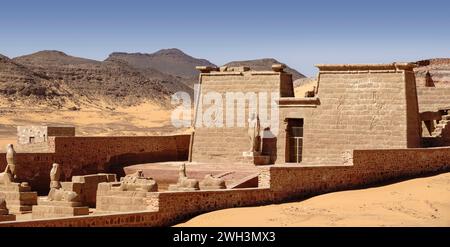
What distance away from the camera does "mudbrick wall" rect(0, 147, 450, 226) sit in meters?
22.2

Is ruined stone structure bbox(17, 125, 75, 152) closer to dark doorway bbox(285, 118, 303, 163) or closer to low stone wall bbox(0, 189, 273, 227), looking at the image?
dark doorway bbox(285, 118, 303, 163)

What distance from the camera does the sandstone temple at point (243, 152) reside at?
24.7 metres

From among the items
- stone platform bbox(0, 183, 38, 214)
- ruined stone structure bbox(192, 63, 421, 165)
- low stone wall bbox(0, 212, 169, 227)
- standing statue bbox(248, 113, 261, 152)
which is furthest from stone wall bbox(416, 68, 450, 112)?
stone platform bbox(0, 183, 38, 214)

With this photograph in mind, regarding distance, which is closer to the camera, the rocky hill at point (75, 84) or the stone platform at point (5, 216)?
the stone platform at point (5, 216)

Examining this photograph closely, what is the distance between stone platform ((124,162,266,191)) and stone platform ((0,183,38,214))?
4.41 m

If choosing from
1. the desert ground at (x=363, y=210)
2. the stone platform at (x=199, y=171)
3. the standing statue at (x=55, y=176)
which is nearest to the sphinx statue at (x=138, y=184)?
the desert ground at (x=363, y=210)

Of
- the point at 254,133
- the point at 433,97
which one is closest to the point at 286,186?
the point at 254,133

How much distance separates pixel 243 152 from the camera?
32.8 meters

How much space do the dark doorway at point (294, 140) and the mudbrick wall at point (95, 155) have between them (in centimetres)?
512

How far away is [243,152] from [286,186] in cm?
733

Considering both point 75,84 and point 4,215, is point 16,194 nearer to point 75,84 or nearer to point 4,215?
point 4,215

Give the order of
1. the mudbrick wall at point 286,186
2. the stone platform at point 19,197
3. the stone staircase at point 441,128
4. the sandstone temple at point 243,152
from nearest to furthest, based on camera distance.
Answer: the mudbrick wall at point 286,186 → the sandstone temple at point 243,152 → the stone platform at point 19,197 → the stone staircase at point 441,128

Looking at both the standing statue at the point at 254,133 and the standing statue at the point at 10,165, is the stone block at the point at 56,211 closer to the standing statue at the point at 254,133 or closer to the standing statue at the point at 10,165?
the standing statue at the point at 10,165
